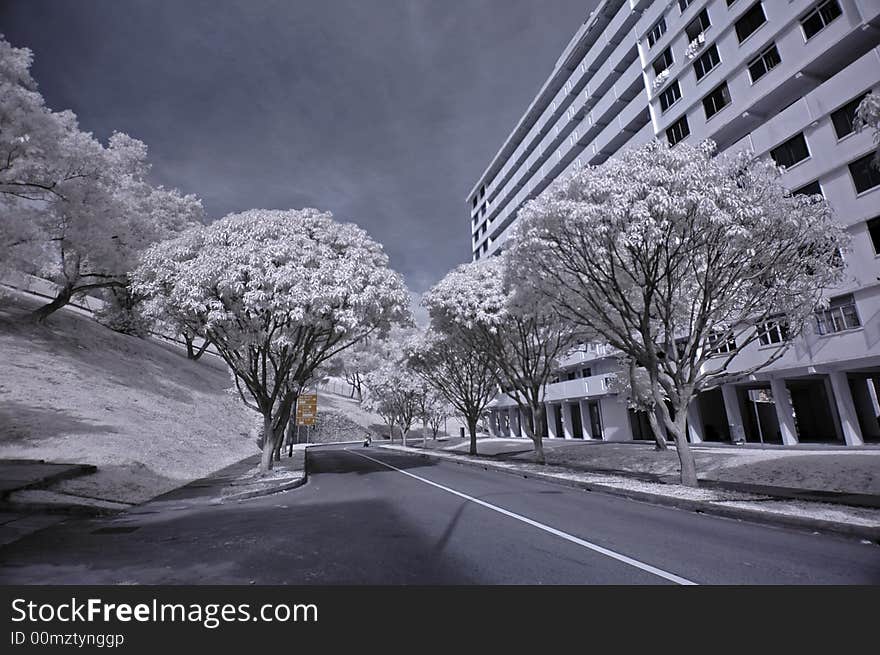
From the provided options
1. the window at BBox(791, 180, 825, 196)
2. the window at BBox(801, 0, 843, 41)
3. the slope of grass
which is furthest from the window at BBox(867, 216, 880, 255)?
the slope of grass

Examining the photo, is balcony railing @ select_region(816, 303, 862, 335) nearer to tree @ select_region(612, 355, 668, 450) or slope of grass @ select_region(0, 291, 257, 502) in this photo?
tree @ select_region(612, 355, 668, 450)

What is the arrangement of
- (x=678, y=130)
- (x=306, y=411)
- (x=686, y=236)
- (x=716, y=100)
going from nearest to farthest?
(x=686, y=236) < (x=716, y=100) < (x=678, y=130) < (x=306, y=411)

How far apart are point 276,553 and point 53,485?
28.4ft

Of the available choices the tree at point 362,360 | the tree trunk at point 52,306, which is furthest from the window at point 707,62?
the tree at point 362,360

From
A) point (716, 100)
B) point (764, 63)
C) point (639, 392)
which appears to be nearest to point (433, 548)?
point (639, 392)

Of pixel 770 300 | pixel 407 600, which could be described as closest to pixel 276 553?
pixel 407 600

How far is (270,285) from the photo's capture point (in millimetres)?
14336

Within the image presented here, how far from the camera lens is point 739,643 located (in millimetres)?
3355

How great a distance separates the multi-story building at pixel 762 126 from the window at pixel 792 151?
0.06m

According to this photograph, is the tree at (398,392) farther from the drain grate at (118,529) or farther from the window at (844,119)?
the drain grate at (118,529)

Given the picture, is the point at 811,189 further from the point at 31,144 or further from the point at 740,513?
the point at 31,144

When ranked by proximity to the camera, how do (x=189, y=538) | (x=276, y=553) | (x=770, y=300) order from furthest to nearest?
(x=770, y=300) < (x=189, y=538) < (x=276, y=553)

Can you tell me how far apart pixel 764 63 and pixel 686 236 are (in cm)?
2012

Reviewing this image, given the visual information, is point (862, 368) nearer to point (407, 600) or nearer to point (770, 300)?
point (770, 300)
